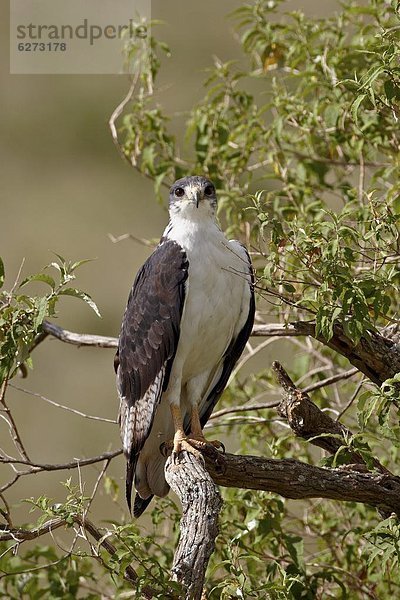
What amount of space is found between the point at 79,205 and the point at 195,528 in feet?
33.5

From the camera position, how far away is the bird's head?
4246 mm

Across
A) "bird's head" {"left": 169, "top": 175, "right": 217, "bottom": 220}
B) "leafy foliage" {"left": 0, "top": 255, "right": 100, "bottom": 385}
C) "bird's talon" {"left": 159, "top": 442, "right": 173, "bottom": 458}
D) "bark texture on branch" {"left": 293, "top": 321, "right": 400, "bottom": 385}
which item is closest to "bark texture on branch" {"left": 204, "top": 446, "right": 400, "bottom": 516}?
"bark texture on branch" {"left": 293, "top": 321, "right": 400, "bottom": 385}

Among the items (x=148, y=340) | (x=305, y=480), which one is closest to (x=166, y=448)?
(x=148, y=340)

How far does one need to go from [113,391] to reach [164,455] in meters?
6.07

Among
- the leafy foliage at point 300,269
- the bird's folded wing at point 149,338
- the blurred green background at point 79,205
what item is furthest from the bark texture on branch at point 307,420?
the blurred green background at point 79,205

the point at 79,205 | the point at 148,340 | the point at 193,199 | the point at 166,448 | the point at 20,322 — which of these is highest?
the point at 79,205

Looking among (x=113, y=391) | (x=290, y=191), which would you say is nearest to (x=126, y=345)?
(x=290, y=191)

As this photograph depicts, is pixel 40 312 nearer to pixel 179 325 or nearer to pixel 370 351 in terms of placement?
pixel 179 325

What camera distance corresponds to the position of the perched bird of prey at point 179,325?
4.08m

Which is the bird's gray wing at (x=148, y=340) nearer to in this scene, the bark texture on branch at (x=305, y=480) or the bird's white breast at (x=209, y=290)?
the bird's white breast at (x=209, y=290)

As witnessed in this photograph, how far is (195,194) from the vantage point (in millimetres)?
4262

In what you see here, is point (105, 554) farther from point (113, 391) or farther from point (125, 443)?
point (113, 391)

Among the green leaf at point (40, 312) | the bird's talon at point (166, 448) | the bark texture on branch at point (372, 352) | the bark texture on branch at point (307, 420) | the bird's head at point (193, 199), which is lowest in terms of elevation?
the bird's talon at point (166, 448)

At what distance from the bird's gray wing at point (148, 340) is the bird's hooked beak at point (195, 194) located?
0.67ft
